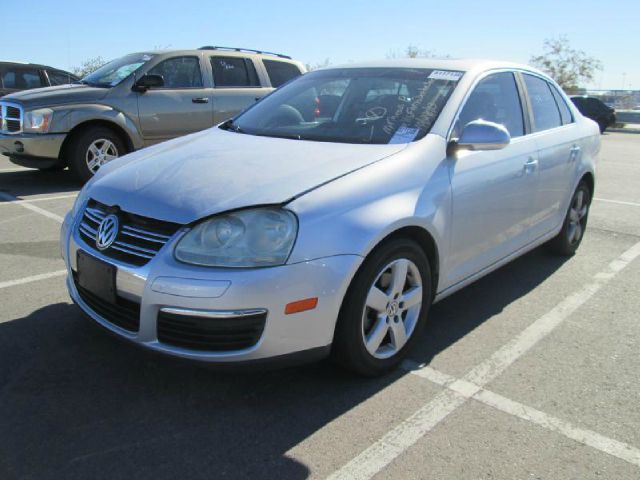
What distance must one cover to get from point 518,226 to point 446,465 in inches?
81.3

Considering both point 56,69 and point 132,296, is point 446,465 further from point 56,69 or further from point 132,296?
point 56,69

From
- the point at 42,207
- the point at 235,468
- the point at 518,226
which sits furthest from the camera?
the point at 42,207

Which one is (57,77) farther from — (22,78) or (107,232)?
(107,232)

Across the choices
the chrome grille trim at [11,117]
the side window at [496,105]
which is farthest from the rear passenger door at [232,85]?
the side window at [496,105]

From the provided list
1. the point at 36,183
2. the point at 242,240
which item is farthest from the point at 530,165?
the point at 36,183

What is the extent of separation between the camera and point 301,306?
8.32 ft

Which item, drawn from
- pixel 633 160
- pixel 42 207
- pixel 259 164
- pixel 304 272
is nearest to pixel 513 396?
pixel 304 272

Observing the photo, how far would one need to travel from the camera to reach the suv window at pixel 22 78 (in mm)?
12852

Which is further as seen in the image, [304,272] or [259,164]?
[259,164]

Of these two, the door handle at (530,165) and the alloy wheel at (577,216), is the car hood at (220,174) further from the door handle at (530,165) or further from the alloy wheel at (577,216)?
the alloy wheel at (577,216)

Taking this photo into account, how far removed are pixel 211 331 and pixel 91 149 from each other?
606 cm

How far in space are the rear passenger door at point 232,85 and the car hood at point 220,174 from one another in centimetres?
523

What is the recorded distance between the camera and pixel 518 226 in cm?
401

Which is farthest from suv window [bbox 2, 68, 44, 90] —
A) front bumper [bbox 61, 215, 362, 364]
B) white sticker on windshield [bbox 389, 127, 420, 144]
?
front bumper [bbox 61, 215, 362, 364]
